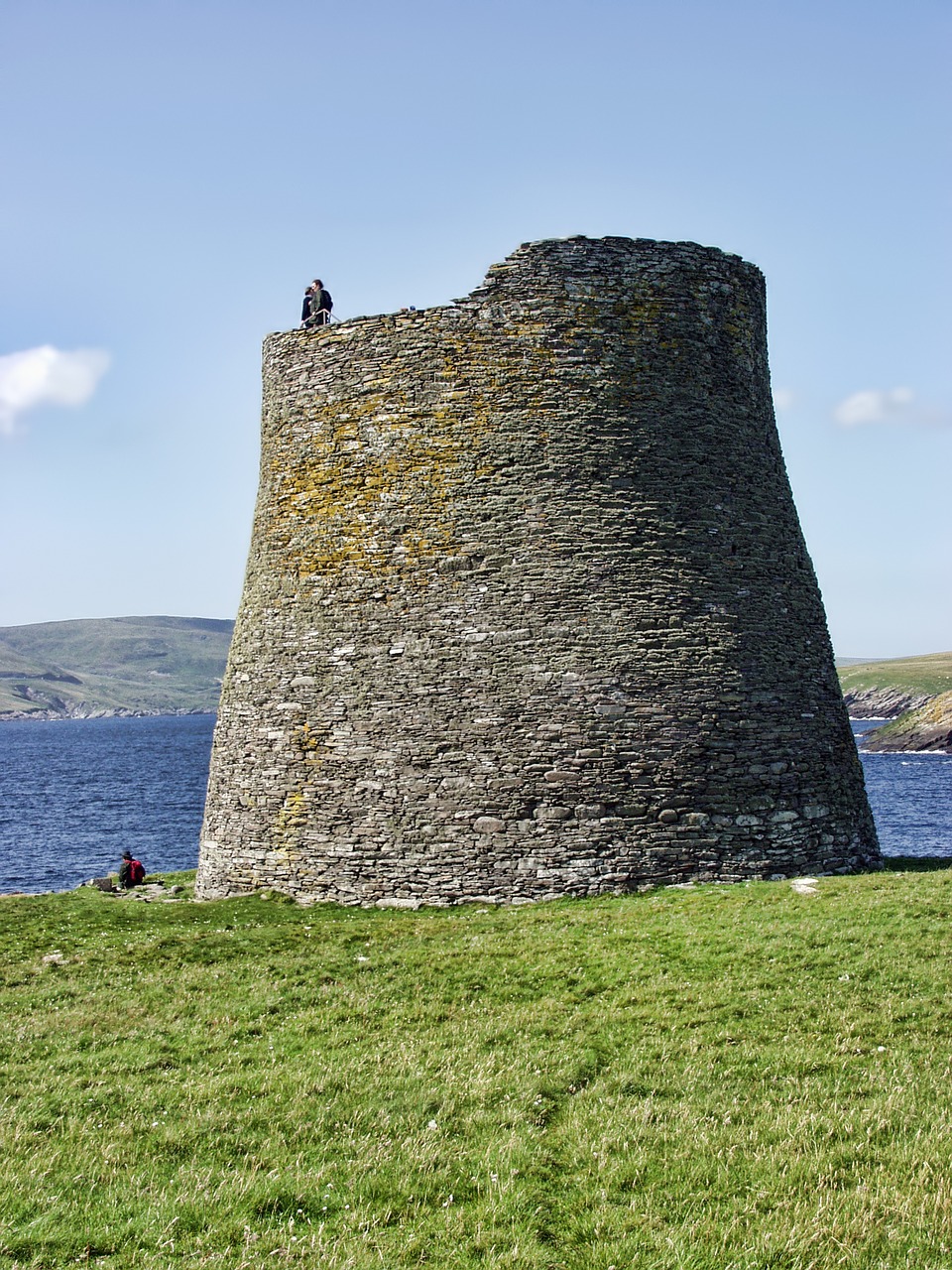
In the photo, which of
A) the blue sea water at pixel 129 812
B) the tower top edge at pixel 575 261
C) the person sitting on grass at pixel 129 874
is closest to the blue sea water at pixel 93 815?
the blue sea water at pixel 129 812

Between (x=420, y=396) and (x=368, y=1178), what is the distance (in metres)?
15.2

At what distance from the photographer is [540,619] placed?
18.6 m

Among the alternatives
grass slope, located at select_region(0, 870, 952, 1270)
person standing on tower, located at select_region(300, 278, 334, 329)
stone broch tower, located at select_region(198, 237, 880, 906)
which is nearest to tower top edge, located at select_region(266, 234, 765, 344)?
stone broch tower, located at select_region(198, 237, 880, 906)

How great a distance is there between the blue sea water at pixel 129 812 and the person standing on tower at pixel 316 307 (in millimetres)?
27080

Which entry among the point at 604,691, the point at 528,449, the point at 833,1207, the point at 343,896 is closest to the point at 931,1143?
the point at 833,1207

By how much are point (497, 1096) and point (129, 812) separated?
61.6 meters

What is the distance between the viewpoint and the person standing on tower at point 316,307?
73.9 feet

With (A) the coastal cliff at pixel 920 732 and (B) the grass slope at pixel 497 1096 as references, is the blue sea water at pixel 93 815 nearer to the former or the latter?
(B) the grass slope at pixel 497 1096

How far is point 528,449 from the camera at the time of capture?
19.3 metres

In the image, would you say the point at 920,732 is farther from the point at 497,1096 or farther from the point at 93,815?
the point at 497,1096

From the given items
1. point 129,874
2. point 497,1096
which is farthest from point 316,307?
point 497,1096

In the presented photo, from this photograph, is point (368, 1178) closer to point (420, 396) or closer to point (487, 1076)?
point (487, 1076)

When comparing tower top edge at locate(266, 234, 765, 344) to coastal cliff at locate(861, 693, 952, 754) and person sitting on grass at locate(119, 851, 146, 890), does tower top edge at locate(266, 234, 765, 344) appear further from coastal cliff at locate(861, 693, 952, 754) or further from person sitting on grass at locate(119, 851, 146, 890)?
coastal cliff at locate(861, 693, 952, 754)

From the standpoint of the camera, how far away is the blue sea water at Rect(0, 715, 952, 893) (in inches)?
1817
